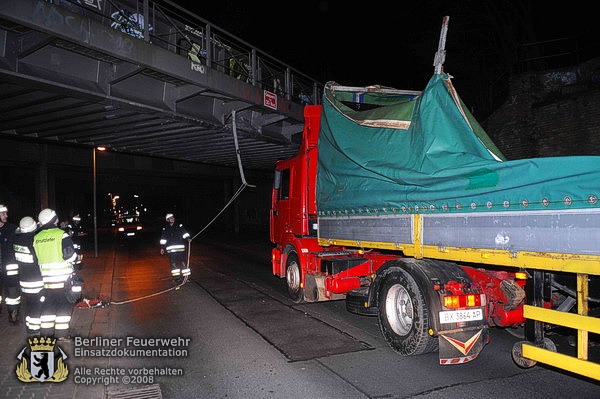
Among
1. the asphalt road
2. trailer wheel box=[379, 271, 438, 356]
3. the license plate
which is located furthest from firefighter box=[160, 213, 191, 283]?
the license plate

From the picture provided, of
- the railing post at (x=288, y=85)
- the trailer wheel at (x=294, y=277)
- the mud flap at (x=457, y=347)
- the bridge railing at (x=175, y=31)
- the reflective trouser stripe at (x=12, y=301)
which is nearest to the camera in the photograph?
the mud flap at (x=457, y=347)

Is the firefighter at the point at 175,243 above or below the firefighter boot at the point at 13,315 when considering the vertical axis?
above

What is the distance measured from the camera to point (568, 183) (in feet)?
11.7

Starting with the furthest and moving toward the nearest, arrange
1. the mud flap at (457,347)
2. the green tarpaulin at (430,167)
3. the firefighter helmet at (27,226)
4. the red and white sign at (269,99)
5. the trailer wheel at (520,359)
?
the red and white sign at (269,99), the firefighter helmet at (27,226), the mud flap at (457,347), the trailer wheel at (520,359), the green tarpaulin at (430,167)

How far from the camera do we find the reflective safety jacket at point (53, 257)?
5.83 m

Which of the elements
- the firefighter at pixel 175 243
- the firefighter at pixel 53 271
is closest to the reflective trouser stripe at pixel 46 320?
the firefighter at pixel 53 271

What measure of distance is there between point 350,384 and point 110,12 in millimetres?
9198

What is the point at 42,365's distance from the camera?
512 cm

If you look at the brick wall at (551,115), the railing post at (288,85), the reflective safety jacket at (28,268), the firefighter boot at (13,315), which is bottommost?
the firefighter boot at (13,315)

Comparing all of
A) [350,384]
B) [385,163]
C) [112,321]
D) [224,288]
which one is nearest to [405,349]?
[350,384]

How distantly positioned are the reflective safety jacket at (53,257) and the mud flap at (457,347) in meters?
4.88

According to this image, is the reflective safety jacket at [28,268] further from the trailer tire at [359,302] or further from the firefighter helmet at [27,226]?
the trailer tire at [359,302]

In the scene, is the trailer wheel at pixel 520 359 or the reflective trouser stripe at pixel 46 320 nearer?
the trailer wheel at pixel 520 359

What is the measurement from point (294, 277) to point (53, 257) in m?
4.46
